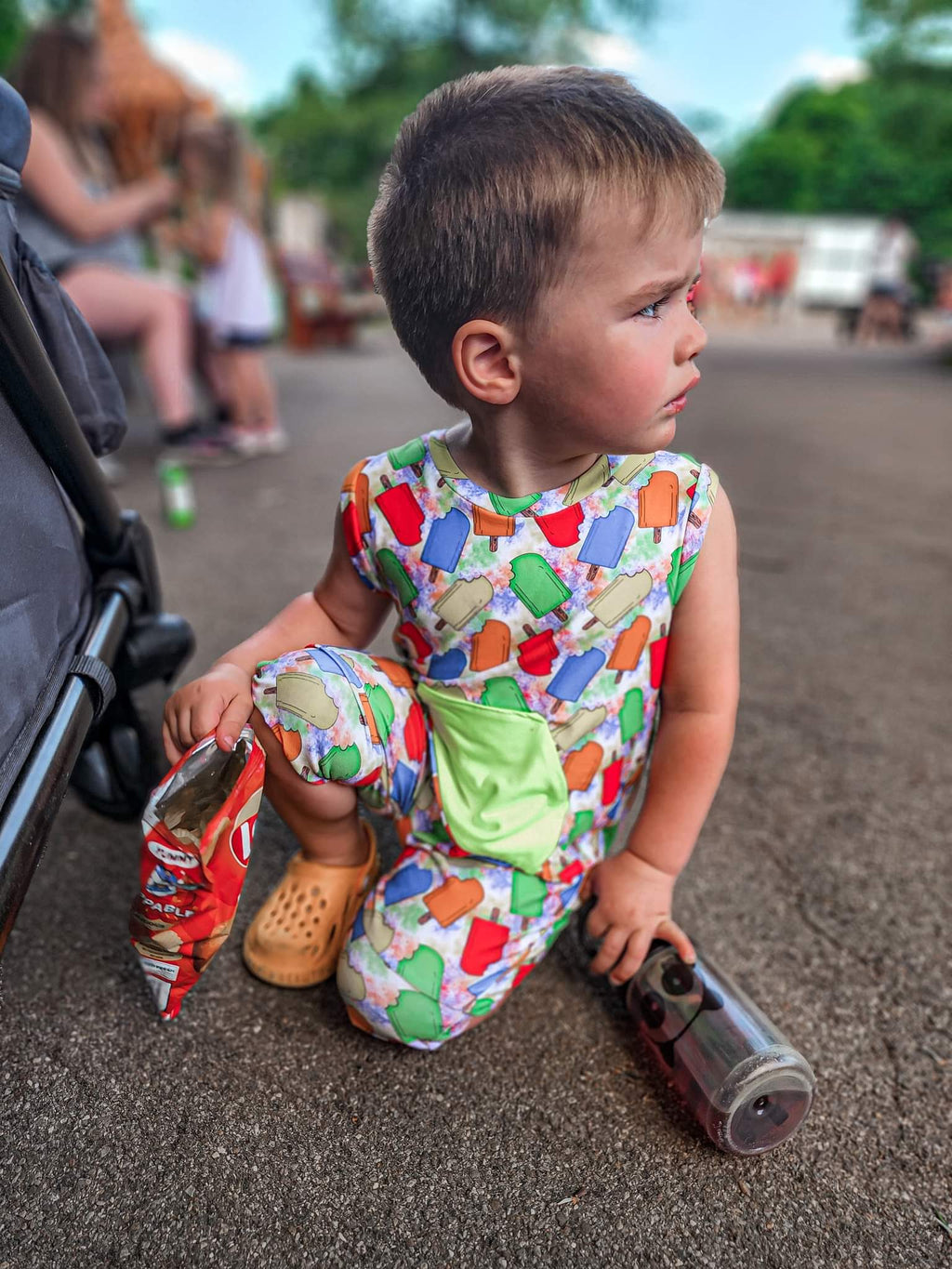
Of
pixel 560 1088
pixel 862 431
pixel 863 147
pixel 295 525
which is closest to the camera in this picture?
pixel 560 1088

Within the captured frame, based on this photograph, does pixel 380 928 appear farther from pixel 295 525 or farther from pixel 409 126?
pixel 295 525

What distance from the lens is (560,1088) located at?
117 cm

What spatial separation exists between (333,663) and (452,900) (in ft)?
1.13

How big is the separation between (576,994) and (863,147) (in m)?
48.2

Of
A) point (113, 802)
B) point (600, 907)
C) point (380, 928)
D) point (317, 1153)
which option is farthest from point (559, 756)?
point (113, 802)

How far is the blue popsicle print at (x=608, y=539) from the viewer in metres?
1.17

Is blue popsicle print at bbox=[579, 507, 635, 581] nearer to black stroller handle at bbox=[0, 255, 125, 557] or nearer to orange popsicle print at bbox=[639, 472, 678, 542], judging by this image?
orange popsicle print at bbox=[639, 472, 678, 542]

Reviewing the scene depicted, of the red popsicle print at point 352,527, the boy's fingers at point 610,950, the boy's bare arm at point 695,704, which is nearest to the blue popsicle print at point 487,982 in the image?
the boy's fingers at point 610,950

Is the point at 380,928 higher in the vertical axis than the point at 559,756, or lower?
lower

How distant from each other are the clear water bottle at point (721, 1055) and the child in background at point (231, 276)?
4011 millimetres

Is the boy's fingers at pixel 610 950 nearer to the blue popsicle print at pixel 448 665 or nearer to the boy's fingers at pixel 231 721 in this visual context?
the blue popsicle print at pixel 448 665

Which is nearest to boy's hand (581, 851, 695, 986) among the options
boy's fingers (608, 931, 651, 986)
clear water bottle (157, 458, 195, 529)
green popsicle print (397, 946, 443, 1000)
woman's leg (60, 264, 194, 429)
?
boy's fingers (608, 931, 651, 986)

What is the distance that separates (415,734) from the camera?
129 centimetres

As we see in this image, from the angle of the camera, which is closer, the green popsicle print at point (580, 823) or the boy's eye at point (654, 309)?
the boy's eye at point (654, 309)
